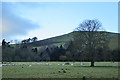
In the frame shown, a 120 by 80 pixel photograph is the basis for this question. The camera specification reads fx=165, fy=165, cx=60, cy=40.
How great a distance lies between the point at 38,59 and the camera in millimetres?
81062

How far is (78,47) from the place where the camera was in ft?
118

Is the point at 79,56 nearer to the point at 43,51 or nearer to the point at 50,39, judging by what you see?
the point at 43,51

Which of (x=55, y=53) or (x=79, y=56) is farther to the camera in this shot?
(x=55, y=53)

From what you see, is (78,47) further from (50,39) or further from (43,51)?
(50,39)

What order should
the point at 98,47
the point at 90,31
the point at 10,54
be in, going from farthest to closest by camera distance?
the point at 10,54, the point at 90,31, the point at 98,47

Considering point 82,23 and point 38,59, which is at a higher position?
point 82,23

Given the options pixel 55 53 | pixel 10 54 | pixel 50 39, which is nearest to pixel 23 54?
pixel 10 54

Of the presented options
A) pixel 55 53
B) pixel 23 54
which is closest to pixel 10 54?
pixel 23 54

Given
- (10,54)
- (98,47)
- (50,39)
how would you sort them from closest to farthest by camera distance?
(98,47)
(10,54)
(50,39)

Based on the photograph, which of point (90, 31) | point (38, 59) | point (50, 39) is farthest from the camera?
point (50, 39)

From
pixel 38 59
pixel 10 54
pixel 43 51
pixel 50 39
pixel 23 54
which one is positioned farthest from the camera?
pixel 50 39

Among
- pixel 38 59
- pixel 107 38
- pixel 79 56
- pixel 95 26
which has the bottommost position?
pixel 38 59

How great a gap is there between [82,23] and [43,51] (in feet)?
186

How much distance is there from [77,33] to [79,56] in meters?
5.18
